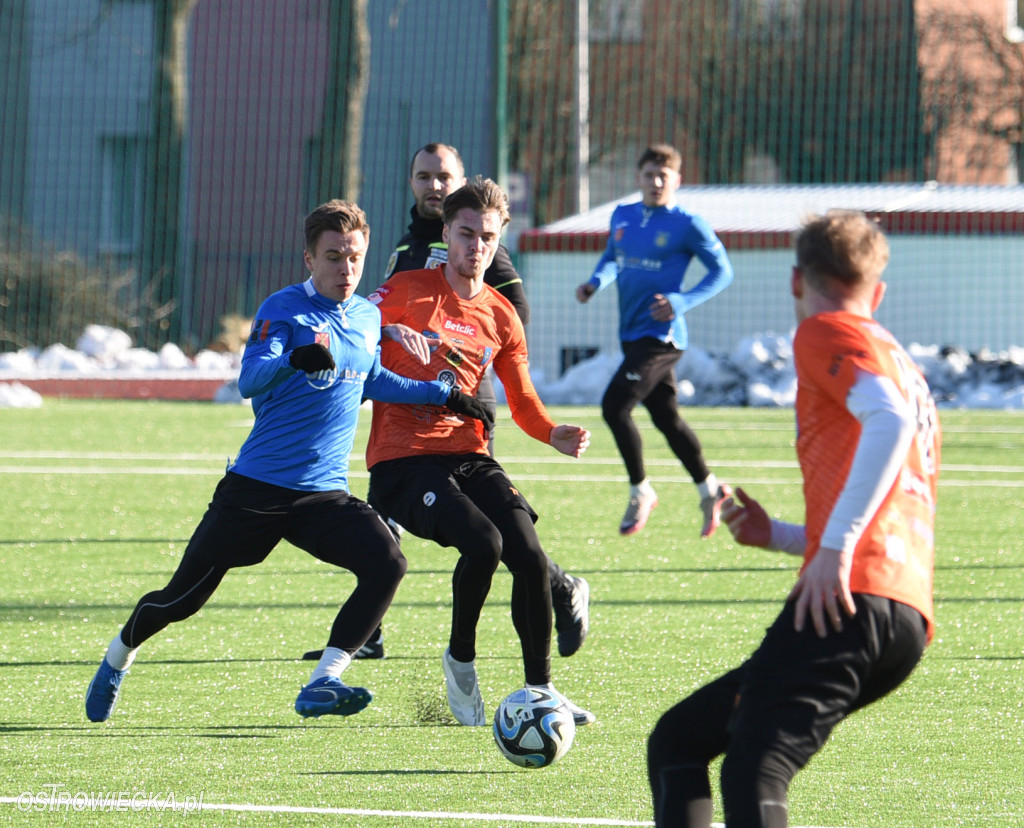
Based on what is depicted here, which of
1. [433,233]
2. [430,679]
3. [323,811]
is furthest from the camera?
[433,233]

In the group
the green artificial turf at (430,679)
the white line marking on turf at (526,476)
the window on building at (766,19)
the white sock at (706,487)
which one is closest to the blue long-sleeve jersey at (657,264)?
the white sock at (706,487)

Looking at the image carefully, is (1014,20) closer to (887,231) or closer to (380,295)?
(887,231)

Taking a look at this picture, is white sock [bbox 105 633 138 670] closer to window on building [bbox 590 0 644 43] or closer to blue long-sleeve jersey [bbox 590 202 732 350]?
blue long-sleeve jersey [bbox 590 202 732 350]

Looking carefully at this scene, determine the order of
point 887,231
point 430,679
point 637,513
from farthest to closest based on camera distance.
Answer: point 887,231
point 637,513
point 430,679

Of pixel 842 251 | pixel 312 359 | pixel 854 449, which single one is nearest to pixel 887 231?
pixel 312 359

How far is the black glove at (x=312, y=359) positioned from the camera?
16.1ft

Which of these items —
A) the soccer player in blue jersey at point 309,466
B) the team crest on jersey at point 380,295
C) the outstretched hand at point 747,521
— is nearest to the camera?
the outstretched hand at point 747,521

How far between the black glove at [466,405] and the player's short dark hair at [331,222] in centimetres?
61

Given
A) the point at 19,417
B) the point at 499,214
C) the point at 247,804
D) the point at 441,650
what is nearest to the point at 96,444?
the point at 19,417

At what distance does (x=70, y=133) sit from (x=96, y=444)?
17197 millimetres

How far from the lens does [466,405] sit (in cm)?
537

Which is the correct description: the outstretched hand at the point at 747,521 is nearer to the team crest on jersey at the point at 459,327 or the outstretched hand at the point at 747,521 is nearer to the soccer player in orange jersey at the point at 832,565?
the soccer player in orange jersey at the point at 832,565

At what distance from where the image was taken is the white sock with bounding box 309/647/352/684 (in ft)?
16.0

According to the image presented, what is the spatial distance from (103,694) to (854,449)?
118 inches
